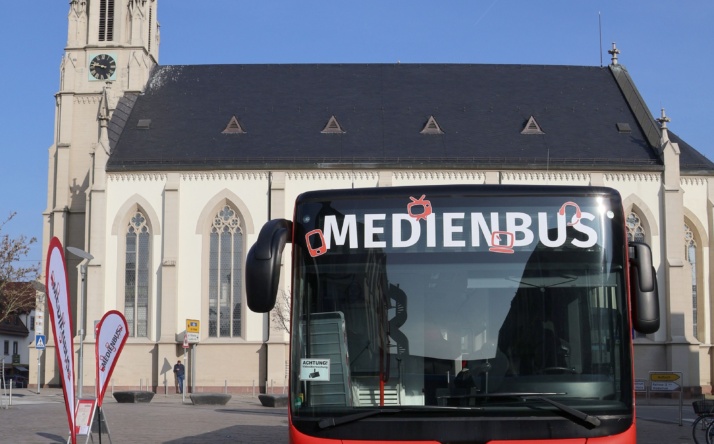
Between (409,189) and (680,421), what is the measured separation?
55.0 feet

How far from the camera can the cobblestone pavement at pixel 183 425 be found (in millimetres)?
16562

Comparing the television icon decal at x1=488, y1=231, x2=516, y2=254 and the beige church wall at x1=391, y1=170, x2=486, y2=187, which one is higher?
the beige church wall at x1=391, y1=170, x2=486, y2=187

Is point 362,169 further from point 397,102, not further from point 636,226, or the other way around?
point 636,226

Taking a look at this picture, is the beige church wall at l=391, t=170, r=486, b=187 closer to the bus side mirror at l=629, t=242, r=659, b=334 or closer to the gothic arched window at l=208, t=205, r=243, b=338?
the gothic arched window at l=208, t=205, r=243, b=338

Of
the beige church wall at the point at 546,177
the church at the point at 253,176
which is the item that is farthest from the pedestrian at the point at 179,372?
the beige church wall at the point at 546,177

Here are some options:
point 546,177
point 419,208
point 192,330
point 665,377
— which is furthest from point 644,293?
point 546,177

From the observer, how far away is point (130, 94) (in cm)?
4281

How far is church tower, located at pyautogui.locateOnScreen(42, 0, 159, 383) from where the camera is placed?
42.1 meters

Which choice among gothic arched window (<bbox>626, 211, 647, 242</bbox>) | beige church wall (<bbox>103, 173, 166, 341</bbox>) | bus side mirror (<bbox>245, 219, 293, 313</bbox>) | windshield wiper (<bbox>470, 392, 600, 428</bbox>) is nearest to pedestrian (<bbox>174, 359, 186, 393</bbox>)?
beige church wall (<bbox>103, 173, 166, 341</bbox>)

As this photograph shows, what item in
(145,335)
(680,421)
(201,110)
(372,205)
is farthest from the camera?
(201,110)

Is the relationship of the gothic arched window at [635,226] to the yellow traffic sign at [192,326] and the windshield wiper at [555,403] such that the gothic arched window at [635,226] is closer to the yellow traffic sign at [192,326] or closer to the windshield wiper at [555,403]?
the yellow traffic sign at [192,326]

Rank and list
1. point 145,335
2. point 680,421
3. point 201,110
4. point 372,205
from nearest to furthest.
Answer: point 372,205 < point 680,421 < point 145,335 < point 201,110

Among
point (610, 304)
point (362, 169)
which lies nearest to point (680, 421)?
point (610, 304)

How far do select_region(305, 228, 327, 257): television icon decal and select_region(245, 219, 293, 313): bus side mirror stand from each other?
297 mm
